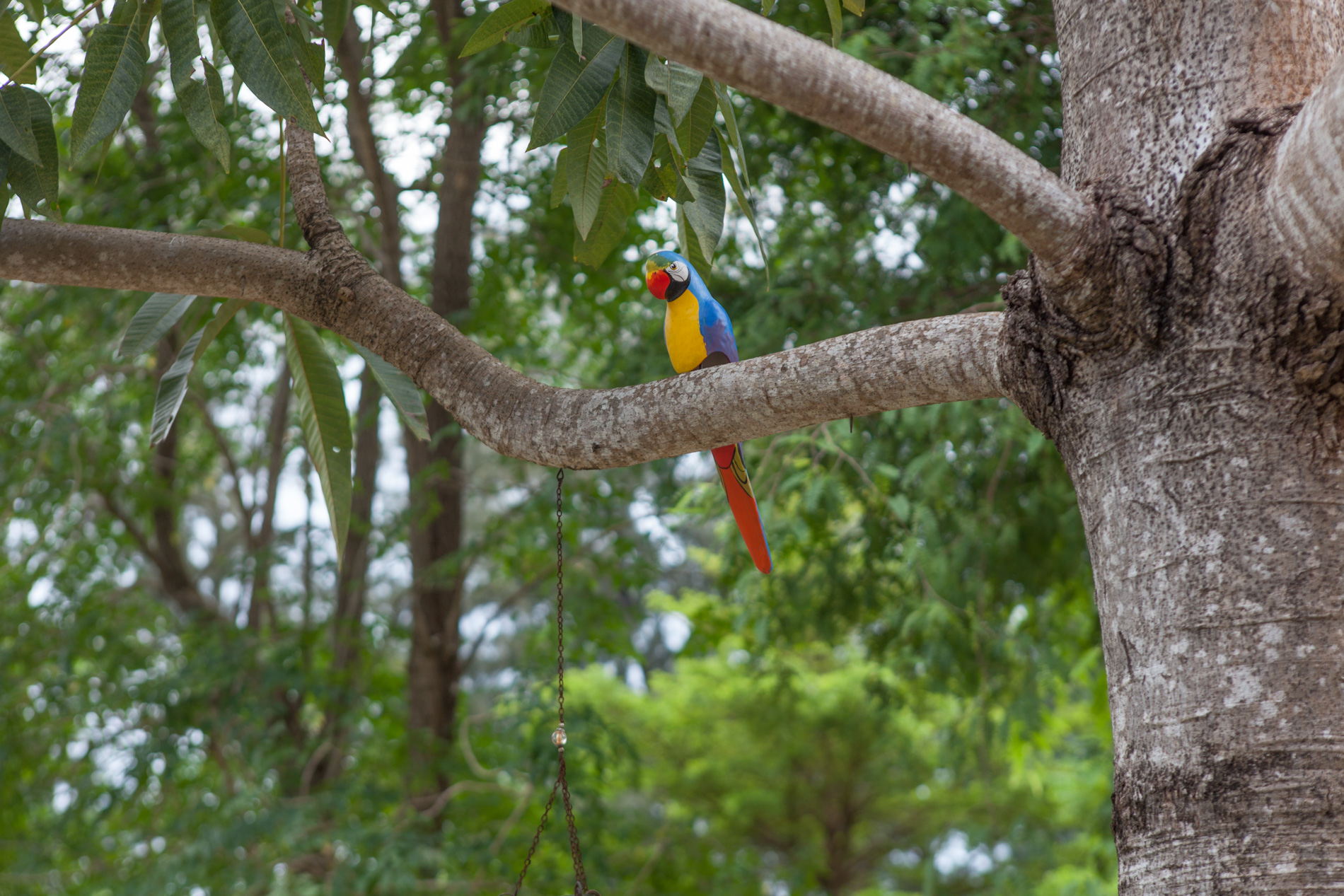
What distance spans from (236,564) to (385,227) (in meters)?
2.13

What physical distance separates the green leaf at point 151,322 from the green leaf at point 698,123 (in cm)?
90

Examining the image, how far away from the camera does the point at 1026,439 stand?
9.61ft

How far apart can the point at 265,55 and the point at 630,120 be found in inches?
18.8

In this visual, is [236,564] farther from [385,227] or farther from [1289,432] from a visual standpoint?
[1289,432]

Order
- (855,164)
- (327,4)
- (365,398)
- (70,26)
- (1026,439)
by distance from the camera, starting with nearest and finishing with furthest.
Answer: (70,26)
(327,4)
(1026,439)
(855,164)
(365,398)

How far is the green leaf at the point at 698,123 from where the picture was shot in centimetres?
137

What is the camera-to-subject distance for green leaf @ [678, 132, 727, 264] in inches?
59.4

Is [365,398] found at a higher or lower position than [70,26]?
higher

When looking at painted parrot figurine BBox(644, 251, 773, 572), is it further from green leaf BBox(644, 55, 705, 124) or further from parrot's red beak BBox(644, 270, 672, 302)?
green leaf BBox(644, 55, 705, 124)

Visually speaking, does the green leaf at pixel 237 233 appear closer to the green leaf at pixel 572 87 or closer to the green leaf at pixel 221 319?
the green leaf at pixel 221 319

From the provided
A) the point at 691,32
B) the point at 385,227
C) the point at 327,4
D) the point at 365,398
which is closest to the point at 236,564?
the point at 365,398

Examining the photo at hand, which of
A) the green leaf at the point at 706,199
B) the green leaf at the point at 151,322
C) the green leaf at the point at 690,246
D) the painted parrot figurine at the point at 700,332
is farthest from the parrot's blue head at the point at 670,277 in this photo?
the green leaf at the point at 151,322

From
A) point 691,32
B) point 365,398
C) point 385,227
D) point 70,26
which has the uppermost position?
point 385,227

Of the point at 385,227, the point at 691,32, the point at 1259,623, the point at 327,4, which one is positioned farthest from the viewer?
the point at 385,227
